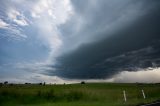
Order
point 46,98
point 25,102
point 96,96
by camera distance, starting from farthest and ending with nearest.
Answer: point 96,96, point 46,98, point 25,102

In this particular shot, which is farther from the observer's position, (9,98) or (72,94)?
(72,94)

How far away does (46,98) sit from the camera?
121 feet

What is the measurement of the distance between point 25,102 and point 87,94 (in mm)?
10627

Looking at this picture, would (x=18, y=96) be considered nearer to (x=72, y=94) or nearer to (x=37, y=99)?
(x=37, y=99)

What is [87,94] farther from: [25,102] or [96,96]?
[25,102]

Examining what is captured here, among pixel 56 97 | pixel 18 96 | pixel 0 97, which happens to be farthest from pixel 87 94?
pixel 0 97

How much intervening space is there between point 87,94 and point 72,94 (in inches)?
110

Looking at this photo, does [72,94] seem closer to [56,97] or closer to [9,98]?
[56,97]

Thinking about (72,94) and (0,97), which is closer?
(0,97)

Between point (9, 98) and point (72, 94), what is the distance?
970 cm

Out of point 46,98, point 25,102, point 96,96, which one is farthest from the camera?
point 96,96

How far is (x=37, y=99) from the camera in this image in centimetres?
3575

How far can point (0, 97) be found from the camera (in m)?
34.8

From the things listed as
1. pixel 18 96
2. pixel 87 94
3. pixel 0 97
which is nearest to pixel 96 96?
pixel 87 94
